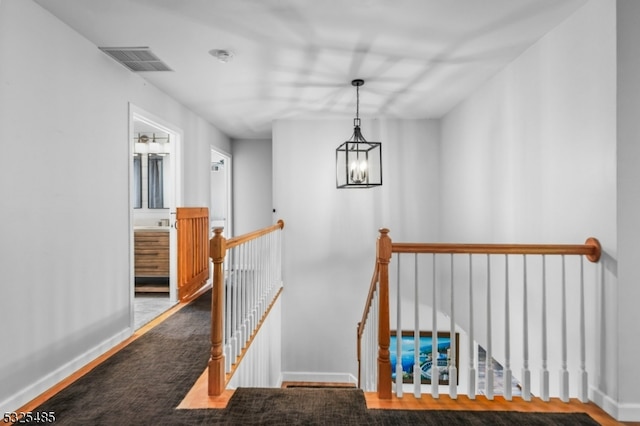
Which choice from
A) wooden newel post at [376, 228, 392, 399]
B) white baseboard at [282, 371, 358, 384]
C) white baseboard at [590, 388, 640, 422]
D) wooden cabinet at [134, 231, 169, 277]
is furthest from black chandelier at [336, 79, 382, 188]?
white baseboard at [282, 371, 358, 384]

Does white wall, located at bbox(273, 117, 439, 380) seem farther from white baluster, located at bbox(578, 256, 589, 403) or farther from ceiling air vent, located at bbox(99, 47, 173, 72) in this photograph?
white baluster, located at bbox(578, 256, 589, 403)

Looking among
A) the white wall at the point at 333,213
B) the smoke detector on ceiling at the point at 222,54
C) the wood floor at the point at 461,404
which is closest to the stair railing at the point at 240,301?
the wood floor at the point at 461,404

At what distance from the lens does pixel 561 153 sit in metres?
2.44

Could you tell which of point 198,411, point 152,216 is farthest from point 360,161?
point 152,216

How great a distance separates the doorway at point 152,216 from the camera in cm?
368

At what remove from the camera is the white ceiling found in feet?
7.33

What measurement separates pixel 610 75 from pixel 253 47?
2.34 metres

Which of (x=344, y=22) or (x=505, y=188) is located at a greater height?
(x=344, y=22)

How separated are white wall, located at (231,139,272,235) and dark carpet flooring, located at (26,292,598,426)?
4.10 m

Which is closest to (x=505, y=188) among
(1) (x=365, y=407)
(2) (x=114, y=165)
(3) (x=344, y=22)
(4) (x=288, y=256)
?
(3) (x=344, y=22)

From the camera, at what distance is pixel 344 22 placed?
2395 mm

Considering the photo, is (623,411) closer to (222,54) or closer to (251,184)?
(222,54)

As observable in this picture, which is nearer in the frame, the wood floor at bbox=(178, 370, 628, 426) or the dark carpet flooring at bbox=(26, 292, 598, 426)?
the dark carpet flooring at bbox=(26, 292, 598, 426)

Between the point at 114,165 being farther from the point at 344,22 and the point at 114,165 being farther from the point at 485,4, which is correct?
the point at 485,4
